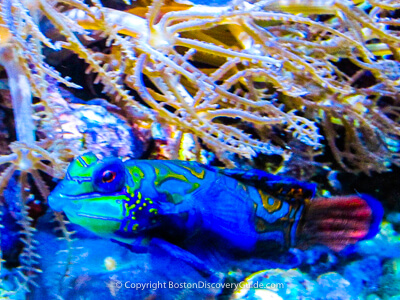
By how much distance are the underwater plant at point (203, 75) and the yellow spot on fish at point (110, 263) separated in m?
0.25

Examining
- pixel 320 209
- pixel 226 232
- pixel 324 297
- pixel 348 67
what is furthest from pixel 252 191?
pixel 348 67

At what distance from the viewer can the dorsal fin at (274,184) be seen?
173 cm

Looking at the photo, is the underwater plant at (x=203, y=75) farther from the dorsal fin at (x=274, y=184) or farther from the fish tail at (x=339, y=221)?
the fish tail at (x=339, y=221)

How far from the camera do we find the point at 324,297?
195 cm

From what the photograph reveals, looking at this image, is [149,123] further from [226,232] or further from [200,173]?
[226,232]

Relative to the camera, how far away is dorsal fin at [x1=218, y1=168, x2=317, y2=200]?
1.73 meters

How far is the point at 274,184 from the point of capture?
1802mm

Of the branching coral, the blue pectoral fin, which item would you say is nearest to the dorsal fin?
the branching coral

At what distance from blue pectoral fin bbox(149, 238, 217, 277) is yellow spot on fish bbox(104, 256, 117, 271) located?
582 mm

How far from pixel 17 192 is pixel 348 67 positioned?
3.15 m

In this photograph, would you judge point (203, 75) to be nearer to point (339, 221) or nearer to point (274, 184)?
point (274, 184)

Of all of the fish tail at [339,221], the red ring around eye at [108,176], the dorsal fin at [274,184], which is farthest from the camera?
the fish tail at [339,221]

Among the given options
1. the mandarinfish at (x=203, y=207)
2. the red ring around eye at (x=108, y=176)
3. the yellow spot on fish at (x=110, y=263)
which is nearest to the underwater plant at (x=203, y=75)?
the yellow spot on fish at (x=110, y=263)

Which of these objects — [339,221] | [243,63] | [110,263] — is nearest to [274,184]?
[339,221]
